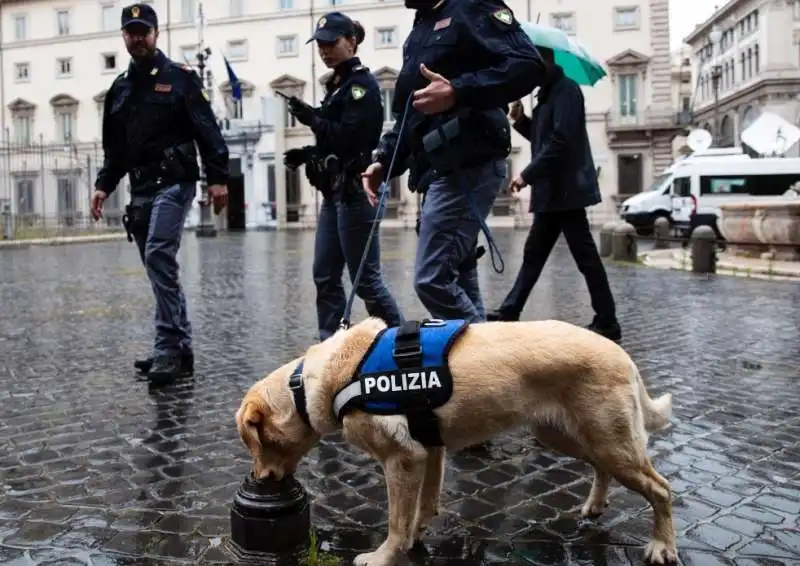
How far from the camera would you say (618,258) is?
49.9 feet

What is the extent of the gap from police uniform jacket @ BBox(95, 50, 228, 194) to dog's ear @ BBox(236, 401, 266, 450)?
2960 mm

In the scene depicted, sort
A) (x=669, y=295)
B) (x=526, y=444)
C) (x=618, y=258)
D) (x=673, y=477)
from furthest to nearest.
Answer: (x=618, y=258), (x=669, y=295), (x=526, y=444), (x=673, y=477)

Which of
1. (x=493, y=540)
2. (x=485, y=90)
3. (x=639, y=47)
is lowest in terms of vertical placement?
(x=493, y=540)

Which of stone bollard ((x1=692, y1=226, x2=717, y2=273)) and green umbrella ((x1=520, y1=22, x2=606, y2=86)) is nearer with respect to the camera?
green umbrella ((x1=520, y1=22, x2=606, y2=86))

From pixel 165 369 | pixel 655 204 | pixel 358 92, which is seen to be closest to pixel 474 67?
pixel 358 92

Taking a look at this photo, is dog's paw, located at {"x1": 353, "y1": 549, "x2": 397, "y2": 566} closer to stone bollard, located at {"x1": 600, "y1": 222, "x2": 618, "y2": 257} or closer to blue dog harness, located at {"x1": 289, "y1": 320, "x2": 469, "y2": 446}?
blue dog harness, located at {"x1": 289, "y1": 320, "x2": 469, "y2": 446}

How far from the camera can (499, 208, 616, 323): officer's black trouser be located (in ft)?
19.6

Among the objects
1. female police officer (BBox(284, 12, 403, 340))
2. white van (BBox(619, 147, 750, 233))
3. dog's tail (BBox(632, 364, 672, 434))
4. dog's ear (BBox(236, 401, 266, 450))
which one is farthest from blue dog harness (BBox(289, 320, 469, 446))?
white van (BBox(619, 147, 750, 233))

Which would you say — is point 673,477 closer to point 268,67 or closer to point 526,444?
point 526,444

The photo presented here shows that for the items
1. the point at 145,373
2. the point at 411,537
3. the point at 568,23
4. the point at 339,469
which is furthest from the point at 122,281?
the point at 568,23

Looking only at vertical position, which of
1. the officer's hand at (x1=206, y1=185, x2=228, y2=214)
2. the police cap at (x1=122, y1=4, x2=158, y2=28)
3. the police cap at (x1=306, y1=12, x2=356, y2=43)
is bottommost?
the officer's hand at (x1=206, y1=185, x2=228, y2=214)

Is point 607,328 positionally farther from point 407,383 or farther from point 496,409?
point 407,383

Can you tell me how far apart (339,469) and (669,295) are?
7.10 meters

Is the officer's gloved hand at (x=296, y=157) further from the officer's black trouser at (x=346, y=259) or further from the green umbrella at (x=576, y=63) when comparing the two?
the green umbrella at (x=576, y=63)
